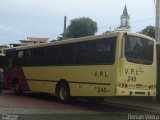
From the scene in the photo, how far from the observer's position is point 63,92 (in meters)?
21.6

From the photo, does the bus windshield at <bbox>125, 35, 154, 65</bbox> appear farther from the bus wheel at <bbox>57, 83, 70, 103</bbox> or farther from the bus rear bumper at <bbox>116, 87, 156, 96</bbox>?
the bus wheel at <bbox>57, 83, 70, 103</bbox>

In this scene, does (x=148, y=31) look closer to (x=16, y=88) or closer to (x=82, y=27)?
(x=82, y=27)

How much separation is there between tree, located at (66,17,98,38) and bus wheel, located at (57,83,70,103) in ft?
167

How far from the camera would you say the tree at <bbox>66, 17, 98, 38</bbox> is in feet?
244

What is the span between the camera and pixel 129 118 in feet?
49.4

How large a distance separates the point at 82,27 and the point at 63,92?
5459cm

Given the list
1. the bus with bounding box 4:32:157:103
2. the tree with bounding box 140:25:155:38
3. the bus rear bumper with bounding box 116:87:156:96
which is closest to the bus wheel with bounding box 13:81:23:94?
the bus with bounding box 4:32:157:103

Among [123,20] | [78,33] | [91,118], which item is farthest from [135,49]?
[123,20]

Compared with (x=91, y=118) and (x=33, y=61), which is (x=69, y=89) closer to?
(x=33, y=61)

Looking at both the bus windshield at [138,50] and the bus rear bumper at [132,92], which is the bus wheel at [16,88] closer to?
the bus rear bumper at [132,92]

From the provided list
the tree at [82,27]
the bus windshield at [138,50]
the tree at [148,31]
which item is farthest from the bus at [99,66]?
the tree at [82,27]

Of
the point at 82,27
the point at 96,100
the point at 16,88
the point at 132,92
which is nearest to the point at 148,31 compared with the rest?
the point at 82,27

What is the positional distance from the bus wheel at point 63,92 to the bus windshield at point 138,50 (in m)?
4.11

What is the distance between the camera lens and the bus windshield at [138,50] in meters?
18.2
